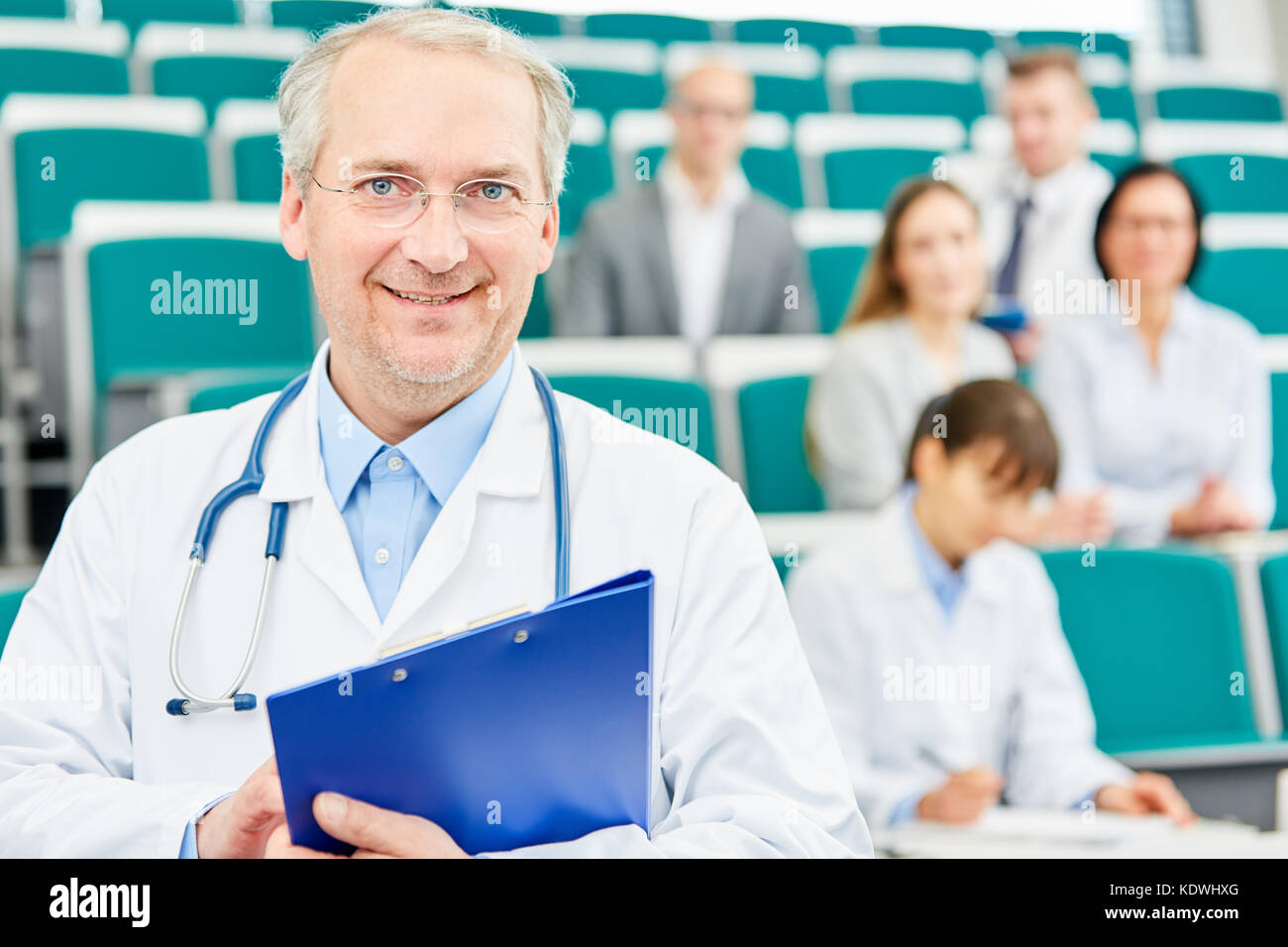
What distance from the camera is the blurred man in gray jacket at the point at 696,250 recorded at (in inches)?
72.1

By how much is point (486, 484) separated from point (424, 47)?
0.27 m

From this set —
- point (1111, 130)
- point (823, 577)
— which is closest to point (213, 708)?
point (823, 577)

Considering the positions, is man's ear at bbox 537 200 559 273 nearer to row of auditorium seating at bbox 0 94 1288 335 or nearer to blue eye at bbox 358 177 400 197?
blue eye at bbox 358 177 400 197

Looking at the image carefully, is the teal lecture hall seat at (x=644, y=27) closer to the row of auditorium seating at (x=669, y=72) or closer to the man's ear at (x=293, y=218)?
the row of auditorium seating at (x=669, y=72)

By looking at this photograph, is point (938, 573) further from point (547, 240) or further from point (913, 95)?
point (913, 95)

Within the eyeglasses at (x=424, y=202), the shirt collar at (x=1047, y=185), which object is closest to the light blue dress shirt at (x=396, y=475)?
the eyeglasses at (x=424, y=202)

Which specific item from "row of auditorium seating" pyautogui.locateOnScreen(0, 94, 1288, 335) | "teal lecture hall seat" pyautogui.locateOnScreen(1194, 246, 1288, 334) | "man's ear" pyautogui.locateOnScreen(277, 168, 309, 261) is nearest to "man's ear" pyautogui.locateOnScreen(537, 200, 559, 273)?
"man's ear" pyautogui.locateOnScreen(277, 168, 309, 261)

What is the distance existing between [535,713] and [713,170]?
1.46 metres

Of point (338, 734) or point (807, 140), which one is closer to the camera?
point (338, 734)

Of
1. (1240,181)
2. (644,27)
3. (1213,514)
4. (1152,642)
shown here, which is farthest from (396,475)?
(644,27)

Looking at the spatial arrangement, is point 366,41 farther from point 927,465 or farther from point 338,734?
point 927,465

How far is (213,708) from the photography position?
0.77 metres

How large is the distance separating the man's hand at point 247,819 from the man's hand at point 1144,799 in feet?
2.99

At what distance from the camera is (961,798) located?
129cm
